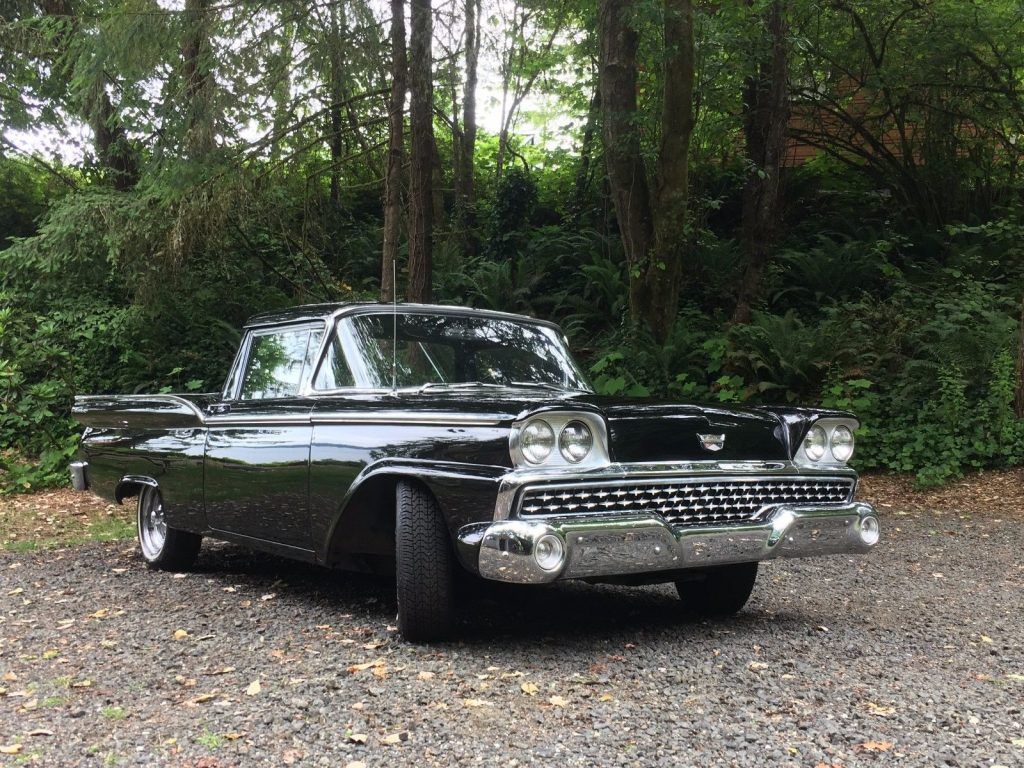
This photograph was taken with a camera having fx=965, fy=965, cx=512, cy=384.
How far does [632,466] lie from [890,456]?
737cm

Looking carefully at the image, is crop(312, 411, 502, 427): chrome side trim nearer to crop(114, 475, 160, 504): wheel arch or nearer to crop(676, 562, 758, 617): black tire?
crop(676, 562, 758, 617): black tire

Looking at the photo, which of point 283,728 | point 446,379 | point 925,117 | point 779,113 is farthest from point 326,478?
point 925,117

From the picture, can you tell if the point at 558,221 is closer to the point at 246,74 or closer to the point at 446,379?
the point at 246,74

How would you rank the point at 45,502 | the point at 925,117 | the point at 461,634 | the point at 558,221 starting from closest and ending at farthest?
the point at 461,634 → the point at 45,502 → the point at 925,117 → the point at 558,221

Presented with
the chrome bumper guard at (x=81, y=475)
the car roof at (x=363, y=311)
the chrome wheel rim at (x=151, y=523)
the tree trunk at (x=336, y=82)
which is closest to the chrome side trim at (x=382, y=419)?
the car roof at (x=363, y=311)

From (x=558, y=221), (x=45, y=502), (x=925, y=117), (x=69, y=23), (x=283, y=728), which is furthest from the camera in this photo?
(x=558, y=221)

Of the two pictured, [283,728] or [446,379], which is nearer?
[283,728]

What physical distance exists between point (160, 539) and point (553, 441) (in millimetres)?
3835

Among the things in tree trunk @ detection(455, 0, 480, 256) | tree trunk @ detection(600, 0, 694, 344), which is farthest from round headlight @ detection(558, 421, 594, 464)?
tree trunk @ detection(455, 0, 480, 256)

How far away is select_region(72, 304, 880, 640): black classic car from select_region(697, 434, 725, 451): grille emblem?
11 mm

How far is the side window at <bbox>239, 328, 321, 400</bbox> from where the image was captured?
214 inches

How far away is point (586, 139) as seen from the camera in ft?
62.8

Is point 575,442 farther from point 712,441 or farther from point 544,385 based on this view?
point 544,385

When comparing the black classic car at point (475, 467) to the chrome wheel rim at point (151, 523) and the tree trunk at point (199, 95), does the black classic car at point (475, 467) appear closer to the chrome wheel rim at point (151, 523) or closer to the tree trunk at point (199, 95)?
the chrome wheel rim at point (151, 523)
